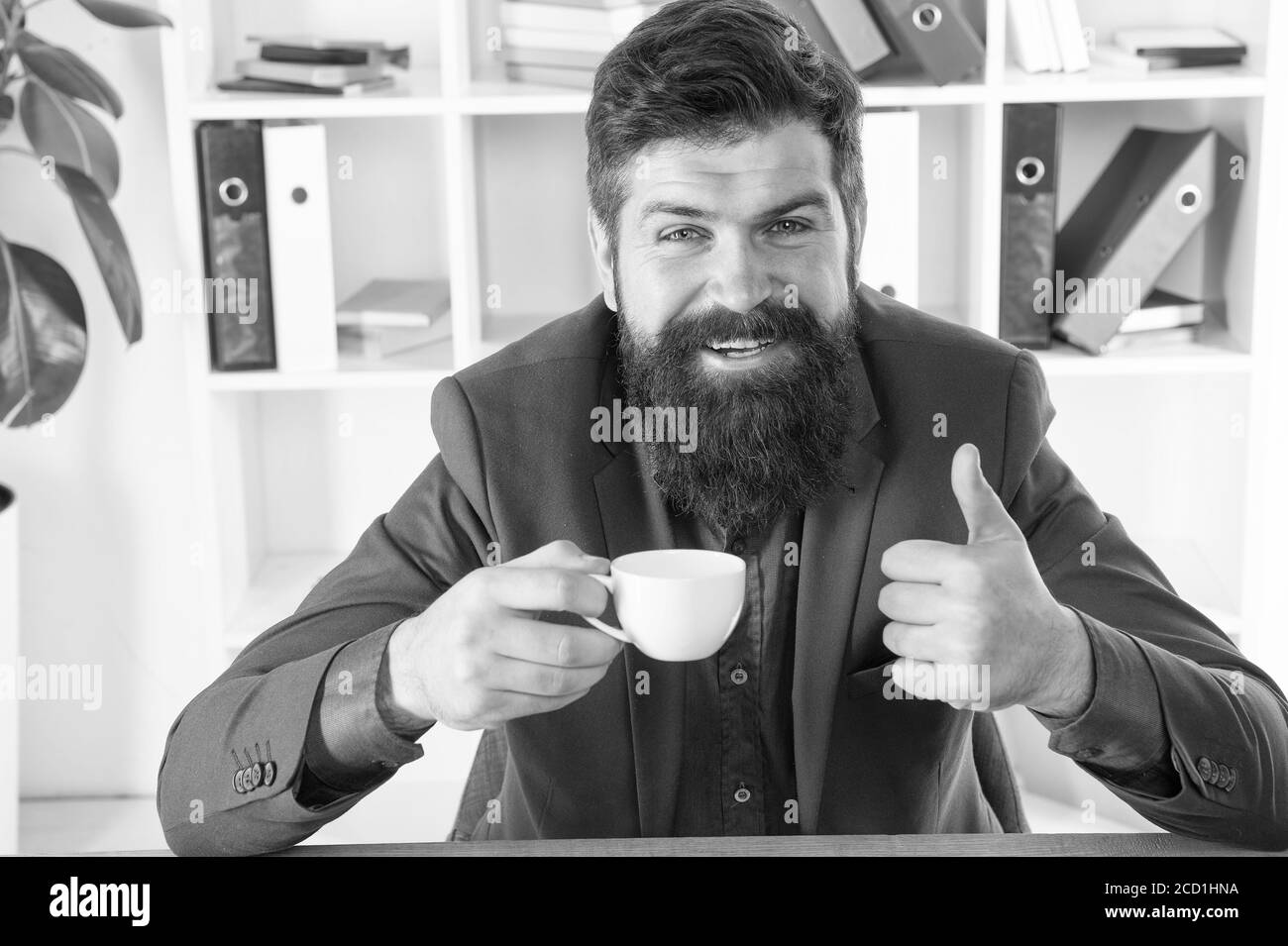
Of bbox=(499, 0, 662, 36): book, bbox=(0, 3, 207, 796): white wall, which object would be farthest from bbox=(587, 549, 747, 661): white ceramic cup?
bbox=(0, 3, 207, 796): white wall

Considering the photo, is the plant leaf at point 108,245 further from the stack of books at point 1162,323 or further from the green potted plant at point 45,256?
the stack of books at point 1162,323

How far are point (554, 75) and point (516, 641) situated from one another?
1.36m

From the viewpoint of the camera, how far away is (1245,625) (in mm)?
2223

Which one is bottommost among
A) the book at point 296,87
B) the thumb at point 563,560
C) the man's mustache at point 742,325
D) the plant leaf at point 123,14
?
the thumb at point 563,560

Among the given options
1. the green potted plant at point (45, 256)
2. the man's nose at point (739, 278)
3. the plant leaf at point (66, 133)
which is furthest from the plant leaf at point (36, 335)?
the man's nose at point (739, 278)

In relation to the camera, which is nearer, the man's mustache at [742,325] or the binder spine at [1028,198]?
the man's mustache at [742,325]

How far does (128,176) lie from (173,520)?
1.93 ft

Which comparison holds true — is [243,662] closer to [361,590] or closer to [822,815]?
[361,590]

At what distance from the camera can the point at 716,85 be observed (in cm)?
122

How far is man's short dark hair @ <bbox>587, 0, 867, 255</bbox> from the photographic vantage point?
4.02 feet

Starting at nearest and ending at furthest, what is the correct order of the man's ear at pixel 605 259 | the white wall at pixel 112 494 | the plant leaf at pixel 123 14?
1. the man's ear at pixel 605 259
2. the plant leaf at pixel 123 14
3. the white wall at pixel 112 494

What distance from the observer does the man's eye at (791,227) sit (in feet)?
4.13

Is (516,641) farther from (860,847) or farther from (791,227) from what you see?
(791,227)

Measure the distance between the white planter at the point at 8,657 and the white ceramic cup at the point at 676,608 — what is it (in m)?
1.43
